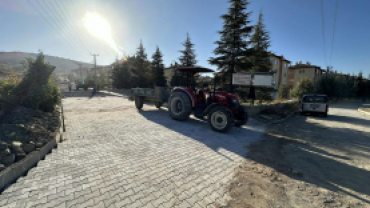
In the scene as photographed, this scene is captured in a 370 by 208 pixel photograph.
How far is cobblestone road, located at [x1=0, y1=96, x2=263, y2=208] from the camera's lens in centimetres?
230

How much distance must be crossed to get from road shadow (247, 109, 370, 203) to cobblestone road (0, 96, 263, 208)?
0.80 meters

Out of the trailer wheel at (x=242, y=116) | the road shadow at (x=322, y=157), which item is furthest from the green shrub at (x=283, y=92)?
the trailer wheel at (x=242, y=116)

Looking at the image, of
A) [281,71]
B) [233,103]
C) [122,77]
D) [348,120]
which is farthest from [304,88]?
[122,77]

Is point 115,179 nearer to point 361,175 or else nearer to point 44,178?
point 44,178

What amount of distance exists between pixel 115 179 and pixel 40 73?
596cm

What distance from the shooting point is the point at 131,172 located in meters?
3.01

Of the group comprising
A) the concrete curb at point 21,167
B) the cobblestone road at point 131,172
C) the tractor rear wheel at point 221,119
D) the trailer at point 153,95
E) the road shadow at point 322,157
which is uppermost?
the trailer at point 153,95

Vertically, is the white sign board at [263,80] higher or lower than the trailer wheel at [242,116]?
higher

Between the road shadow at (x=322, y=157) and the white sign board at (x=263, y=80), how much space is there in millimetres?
3183

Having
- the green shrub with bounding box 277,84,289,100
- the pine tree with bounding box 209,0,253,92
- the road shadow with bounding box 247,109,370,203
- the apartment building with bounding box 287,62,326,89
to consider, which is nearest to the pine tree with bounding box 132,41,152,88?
the pine tree with bounding box 209,0,253,92

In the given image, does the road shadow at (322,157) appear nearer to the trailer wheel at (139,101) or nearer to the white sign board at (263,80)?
the white sign board at (263,80)

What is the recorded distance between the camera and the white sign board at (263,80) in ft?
28.1

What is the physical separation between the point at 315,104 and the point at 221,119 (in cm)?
768

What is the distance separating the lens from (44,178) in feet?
8.90
